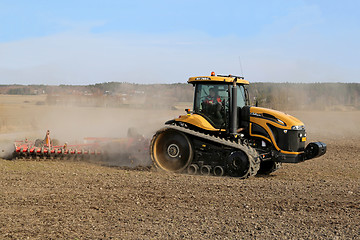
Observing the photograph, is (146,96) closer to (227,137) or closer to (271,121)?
(227,137)

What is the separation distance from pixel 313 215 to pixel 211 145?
464cm

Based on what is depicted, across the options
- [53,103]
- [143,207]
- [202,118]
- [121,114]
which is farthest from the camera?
[53,103]

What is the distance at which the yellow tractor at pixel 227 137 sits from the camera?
39.9 feet

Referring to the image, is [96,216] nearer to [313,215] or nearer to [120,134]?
[313,215]

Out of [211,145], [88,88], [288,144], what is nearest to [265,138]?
[288,144]

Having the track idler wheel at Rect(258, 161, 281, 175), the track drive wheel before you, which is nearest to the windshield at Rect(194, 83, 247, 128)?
the track drive wheel

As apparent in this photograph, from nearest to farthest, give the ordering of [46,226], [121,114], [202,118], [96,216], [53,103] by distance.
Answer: [46,226] < [96,216] < [202,118] < [121,114] < [53,103]

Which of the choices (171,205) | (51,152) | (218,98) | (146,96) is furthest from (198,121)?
(146,96)

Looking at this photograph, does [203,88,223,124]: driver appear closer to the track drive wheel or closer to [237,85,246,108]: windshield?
[237,85,246,108]: windshield

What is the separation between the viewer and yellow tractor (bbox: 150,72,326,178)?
1217 cm

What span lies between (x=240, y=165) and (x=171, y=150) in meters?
2.22

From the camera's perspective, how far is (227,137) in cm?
1277

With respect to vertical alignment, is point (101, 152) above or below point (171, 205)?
above

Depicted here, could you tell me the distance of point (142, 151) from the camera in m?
15.4
